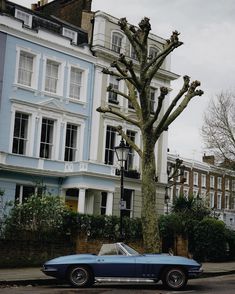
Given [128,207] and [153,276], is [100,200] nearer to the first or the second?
[128,207]

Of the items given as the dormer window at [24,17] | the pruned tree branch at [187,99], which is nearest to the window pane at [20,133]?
the dormer window at [24,17]

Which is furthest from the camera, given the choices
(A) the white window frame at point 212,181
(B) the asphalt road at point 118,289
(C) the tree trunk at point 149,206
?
(A) the white window frame at point 212,181

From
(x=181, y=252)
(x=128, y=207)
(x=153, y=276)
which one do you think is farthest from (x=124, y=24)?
(x=128, y=207)

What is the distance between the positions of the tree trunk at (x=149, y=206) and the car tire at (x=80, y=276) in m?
5.09

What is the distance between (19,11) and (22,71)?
3.66 meters

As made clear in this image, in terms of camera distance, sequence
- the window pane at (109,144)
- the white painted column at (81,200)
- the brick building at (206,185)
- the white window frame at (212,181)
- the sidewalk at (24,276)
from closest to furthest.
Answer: the sidewalk at (24,276), the white painted column at (81,200), the window pane at (109,144), the brick building at (206,185), the white window frame at (212,181)

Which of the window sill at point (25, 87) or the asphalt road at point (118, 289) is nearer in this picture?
the asphalt road at point (118, 289)

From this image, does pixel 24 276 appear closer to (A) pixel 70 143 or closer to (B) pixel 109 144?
(A) pixel 70 143

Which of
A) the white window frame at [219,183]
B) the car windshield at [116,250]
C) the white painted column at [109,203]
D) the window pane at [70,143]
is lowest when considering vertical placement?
the car windshield at [116,250]

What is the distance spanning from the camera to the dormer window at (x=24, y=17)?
93.5 ft

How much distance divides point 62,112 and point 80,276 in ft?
52.8

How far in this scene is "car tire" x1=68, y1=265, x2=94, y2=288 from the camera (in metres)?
14.0

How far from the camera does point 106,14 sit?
31266 mm

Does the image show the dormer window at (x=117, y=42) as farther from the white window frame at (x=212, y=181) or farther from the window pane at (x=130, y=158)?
the white window frame at (x=212, y=181)
